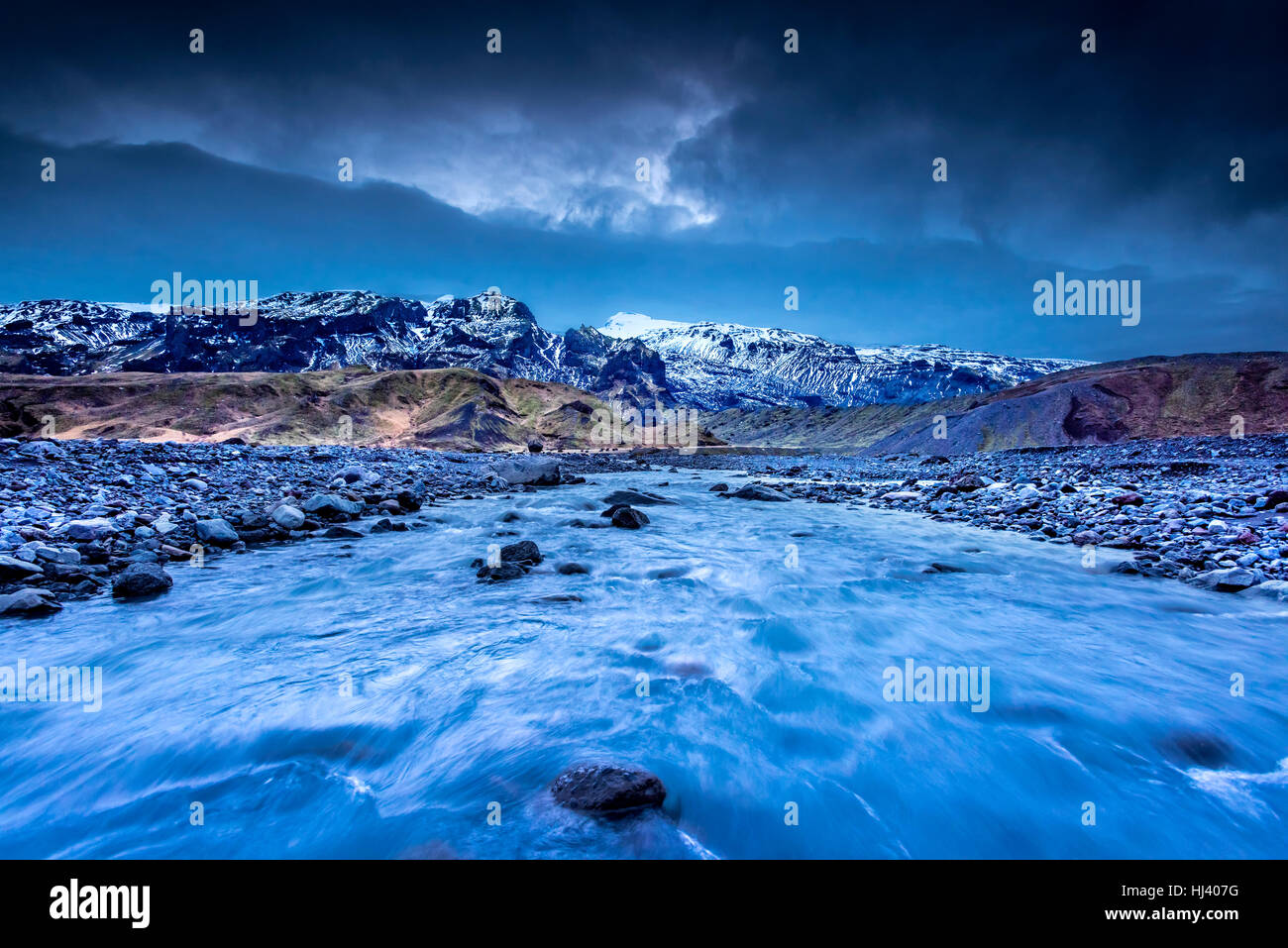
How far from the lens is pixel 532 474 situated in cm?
2661

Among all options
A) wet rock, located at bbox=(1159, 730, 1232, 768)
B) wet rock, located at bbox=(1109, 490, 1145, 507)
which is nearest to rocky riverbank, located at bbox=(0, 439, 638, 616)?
wet rock, located at bbox=(1159, 730, 1232, 768)

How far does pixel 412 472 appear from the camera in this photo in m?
25.4

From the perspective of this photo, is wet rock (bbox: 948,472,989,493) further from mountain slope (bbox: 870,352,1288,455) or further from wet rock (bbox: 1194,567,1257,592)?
mountain slope (bbox: 870,352,1288,455)

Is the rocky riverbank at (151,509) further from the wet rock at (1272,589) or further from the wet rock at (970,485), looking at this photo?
the wet rock at (970,485)

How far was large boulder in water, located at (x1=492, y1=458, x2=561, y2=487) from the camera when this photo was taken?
85.8 ft

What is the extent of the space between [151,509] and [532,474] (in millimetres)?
16425

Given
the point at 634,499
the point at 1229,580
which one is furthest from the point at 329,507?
the point at 1229,580

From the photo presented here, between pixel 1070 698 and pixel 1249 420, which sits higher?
pixel 1249 420

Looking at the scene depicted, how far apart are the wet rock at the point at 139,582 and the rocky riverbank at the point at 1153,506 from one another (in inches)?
585

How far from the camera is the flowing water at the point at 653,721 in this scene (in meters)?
3.24

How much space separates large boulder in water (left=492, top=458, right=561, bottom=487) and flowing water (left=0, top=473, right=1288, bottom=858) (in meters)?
17.5
